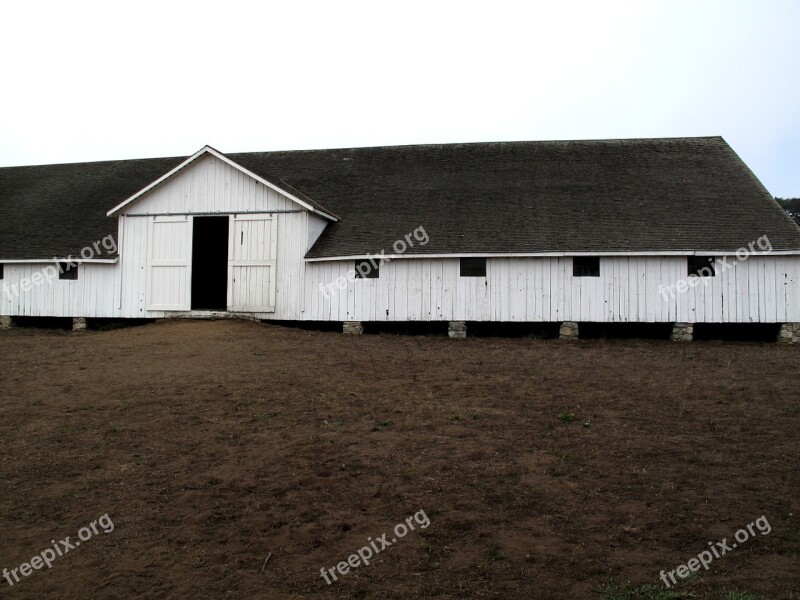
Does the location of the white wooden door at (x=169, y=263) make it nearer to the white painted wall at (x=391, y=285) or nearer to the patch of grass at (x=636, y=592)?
the white painted wall at (x=391, y=285)

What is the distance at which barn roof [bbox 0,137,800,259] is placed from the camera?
694 inches

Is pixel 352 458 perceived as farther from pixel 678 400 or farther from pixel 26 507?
pixel 678 400

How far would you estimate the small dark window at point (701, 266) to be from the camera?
17.0 meters

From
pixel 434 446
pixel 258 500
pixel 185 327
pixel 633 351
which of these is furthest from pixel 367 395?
pixel 185 327

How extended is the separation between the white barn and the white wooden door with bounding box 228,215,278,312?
40 mm

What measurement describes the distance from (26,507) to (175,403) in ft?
11.2

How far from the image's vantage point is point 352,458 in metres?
7.73
